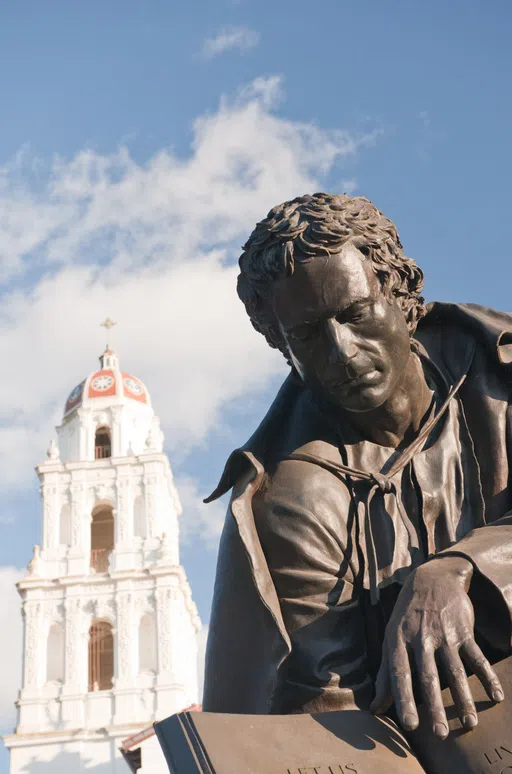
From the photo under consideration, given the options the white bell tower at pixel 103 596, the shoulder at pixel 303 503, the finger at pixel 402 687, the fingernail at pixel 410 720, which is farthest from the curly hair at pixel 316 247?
the white bell tower at pixel 103 596

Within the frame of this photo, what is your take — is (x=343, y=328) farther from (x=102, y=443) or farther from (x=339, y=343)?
(x=102, y=443)

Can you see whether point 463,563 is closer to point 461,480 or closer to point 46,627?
point 461,480

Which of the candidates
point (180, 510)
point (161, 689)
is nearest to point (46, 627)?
point (161, 689)

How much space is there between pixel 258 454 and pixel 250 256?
0.41 m

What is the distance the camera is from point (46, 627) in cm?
3353

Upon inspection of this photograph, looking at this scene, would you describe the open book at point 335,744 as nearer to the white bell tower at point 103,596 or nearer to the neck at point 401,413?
the neck at point 401,413

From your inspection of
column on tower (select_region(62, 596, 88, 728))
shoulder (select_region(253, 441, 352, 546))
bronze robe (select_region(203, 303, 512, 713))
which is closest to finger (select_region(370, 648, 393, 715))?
bronze robe (select_region(203, 303, 512, 713))

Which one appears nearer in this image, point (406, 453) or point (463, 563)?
point (463, 563)

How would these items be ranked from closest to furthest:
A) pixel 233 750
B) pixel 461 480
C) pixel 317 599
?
1. pixel 233 750
2. pixel 317 599
3. pixel 461 480

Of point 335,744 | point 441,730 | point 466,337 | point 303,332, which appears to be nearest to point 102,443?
point 466,337

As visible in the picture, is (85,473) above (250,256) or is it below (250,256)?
above

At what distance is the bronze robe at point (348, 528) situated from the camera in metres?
2.02

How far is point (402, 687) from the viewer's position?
173 centimetres

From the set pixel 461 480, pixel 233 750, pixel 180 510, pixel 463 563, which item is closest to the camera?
pixel 233 750
